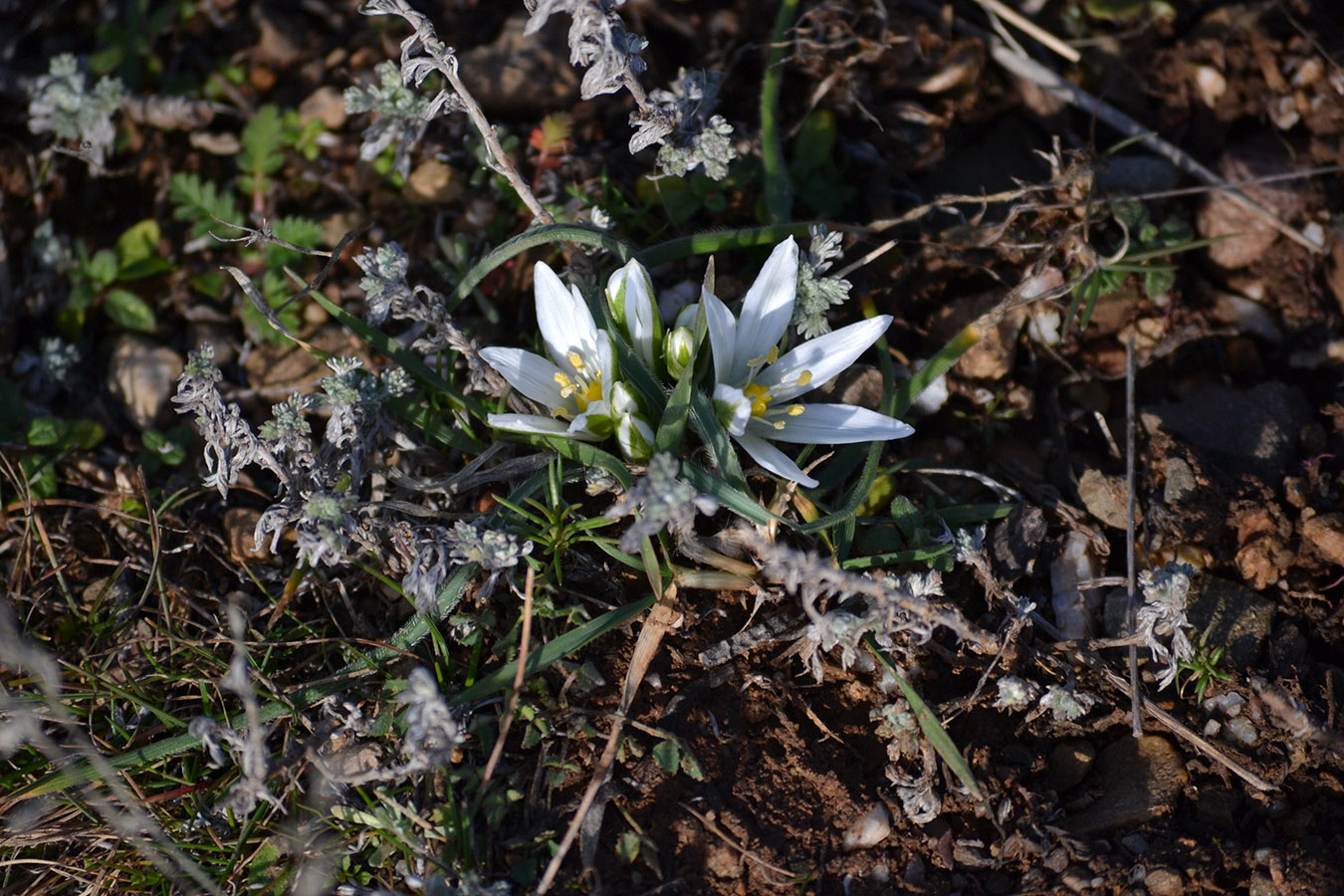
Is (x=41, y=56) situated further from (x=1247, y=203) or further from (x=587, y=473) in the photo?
(x=1247, y=203)

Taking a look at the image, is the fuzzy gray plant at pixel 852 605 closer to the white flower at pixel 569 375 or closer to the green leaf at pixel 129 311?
the white flower at pixel 569 375

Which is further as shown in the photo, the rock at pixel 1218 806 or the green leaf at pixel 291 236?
the green leaf at pixel 291 236

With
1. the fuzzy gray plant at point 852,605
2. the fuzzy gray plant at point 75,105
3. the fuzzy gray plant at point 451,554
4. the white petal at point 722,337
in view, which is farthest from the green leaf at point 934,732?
the fuzzy gray plant at point 75,105

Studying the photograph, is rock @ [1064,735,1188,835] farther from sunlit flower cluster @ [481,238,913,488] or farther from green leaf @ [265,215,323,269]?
green leaf @ [265,215,323,269]

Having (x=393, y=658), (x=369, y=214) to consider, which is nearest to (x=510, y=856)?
(x=393, y=658)

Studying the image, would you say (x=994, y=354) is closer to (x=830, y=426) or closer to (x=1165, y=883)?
(x=830, y=426)

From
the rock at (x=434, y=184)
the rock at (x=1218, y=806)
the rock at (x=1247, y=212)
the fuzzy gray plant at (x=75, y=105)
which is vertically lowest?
the rock at (x=1218, y=806)
